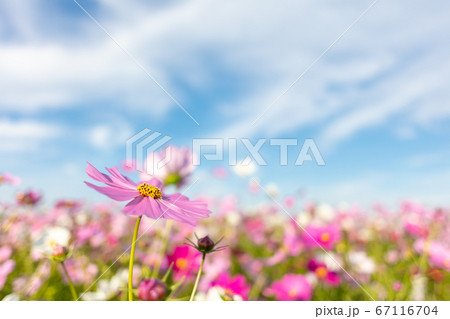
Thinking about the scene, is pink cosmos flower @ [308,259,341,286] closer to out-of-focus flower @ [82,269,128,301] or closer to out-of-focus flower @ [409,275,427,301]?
out-of-focus flower @ [409,275,427,301]

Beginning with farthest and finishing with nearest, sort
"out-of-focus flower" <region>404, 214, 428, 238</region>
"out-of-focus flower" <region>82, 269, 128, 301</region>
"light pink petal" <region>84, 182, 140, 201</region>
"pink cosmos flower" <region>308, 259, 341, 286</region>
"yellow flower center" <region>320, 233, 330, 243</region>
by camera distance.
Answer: "out-of-focus flower" <region>404, 214, 428, 238</region>, "yellow flower center" <region>320, 233, 330, 243</region>, "pink cosmos flower" <region>308, 259, 341, 286</region>, "out-of-focus flower" <region>82, 269, 128, 301</region>, "light pink petal" <region>84, 182, 140, 201</region>

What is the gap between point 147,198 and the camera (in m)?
0.29

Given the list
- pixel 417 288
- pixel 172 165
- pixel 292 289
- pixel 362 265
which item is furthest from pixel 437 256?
pixel 172 165

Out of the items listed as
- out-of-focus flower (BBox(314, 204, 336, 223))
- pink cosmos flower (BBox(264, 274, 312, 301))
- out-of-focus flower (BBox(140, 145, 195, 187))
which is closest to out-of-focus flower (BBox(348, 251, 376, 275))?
pink cosmos flower (BBox(264, 274, 312, 301))

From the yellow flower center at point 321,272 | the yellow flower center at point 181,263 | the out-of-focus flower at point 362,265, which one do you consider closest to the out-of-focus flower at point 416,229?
the out-of-focus flower at point 362,265

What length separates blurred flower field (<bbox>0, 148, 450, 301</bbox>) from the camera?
0.40 meters

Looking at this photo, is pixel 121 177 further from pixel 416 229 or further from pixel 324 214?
pixel 324 214

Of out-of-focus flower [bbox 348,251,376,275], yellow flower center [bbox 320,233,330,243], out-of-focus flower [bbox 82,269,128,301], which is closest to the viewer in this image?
out-of-focus flower [bbox 82,269,128,301]

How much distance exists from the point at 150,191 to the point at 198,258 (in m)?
0.50

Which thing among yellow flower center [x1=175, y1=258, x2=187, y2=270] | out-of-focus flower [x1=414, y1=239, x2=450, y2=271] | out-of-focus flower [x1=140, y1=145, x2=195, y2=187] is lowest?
out-of-focus flower [x1=414, y1=239, x2=450, y2=271]

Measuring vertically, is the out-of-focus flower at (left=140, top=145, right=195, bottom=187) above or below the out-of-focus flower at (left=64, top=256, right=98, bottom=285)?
above

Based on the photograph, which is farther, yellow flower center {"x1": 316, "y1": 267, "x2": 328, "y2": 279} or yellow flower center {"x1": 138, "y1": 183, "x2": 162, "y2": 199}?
yellow flower center {"x1": 316, "y1": 267, "x2": 328, "y2": 279}

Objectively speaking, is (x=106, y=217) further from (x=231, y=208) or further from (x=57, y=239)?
→ (x=57, y=239)
